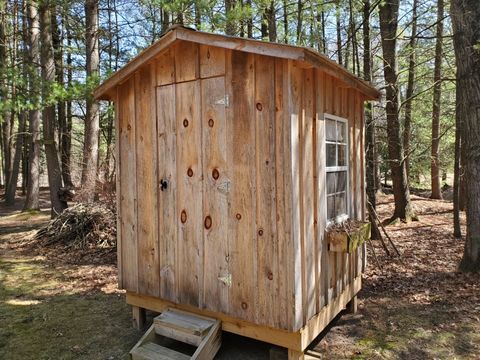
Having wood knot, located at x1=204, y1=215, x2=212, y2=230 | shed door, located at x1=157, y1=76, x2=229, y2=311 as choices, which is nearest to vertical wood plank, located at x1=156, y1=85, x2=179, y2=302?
shed door, located at x1=157, y1=76, x2=229, y2=311

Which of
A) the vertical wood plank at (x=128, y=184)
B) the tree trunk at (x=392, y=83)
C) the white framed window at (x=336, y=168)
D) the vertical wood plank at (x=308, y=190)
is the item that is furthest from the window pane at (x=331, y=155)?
the tree trunk at (x=392, y=83)

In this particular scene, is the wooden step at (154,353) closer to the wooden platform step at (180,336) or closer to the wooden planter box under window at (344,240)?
the wooden platform step at (180,336)

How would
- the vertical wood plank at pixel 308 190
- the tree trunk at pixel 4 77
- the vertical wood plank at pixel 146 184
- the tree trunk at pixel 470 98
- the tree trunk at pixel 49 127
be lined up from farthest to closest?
the tree trunk at pixel 49 127 → the tree trunk at pixel 4 77 → the tree trunk at pixel 470 98 → the vertical wood plank at pixel 146 184 → the vertical wood plank at pixel 308 190

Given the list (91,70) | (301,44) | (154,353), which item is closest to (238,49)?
(154,353)

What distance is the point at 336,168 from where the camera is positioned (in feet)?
12.9

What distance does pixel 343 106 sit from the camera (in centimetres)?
410

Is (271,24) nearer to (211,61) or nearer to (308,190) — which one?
(211,61)

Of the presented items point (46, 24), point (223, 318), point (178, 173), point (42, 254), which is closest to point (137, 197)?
point (178, 173)

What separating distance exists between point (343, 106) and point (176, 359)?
3.08 m

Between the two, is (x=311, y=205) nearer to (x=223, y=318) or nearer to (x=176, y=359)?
(x=223, y=318)

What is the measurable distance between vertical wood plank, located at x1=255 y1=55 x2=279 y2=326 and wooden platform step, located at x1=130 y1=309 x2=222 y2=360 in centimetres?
51

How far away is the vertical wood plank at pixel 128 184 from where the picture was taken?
4016mm

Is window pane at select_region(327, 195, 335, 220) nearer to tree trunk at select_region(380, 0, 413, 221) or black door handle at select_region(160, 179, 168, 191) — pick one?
black door handle at select_region(160, 179, 168, 191)

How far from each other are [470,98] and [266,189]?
3.76 metres
